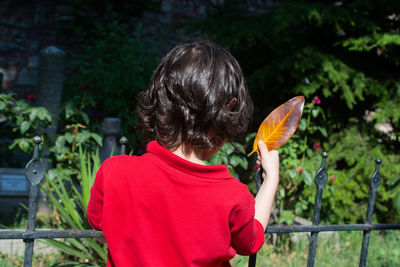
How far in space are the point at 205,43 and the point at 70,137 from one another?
7.16 ft

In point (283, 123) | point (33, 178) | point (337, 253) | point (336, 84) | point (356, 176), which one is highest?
point (336, 84)

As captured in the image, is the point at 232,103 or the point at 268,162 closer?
the point at 232,103

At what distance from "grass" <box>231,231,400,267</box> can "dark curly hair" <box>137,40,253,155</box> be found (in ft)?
6.09

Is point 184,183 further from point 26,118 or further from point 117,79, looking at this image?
point 117,79

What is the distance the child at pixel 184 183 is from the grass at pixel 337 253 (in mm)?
1806

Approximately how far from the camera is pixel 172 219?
99 centimetres

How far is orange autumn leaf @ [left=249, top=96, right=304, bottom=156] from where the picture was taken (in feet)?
3.86

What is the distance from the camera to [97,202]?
1.11 metres

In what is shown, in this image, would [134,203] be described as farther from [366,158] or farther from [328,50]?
[328,50]

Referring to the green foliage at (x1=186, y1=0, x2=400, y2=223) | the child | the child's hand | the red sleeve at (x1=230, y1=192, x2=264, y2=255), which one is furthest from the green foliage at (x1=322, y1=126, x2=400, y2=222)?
the child

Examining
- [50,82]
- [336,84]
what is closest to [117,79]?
[50,82]

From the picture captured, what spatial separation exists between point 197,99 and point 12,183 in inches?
112

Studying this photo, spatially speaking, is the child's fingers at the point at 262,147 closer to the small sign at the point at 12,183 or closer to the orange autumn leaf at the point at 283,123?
the orange autumn leaf at the point at 283,123

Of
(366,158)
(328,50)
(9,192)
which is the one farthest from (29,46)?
(366,158)
